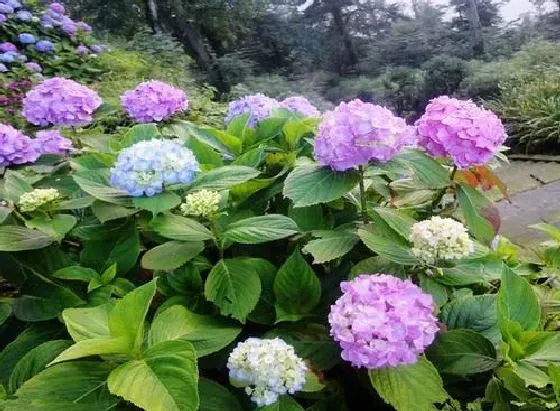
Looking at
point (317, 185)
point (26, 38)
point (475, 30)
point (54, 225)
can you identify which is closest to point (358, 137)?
point (317, 185)

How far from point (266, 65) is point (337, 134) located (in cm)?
1026

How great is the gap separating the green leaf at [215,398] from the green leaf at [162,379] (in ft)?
0.41

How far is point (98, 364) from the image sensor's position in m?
0.81

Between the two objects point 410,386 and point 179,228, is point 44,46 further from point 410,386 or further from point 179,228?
point 410,386

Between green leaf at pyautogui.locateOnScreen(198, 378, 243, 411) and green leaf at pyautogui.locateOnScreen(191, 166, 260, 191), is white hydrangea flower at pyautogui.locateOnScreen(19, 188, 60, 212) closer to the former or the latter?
green leaf at pyautogui.locateOnScreen(191, 166, 260, 191)

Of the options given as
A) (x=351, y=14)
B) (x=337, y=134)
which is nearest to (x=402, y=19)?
(x=351, y=14)

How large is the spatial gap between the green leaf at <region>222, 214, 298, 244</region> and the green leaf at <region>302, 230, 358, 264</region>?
4 centimetres

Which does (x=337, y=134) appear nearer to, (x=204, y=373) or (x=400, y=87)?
(x=204, y=373)

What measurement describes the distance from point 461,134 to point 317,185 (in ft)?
0.93

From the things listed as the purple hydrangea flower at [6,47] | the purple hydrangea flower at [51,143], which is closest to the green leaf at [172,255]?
the purple hydrangea flower at [51,143]

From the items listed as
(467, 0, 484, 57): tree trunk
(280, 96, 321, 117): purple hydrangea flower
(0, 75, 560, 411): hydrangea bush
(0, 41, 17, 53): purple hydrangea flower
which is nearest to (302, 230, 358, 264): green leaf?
(0, 75, 560, 411): hydrangea bush

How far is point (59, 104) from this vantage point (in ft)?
5.06

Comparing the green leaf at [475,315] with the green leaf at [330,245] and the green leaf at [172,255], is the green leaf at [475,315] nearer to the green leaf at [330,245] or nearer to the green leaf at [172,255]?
the green leaf at [330,245]

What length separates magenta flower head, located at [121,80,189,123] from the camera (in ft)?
5.17
